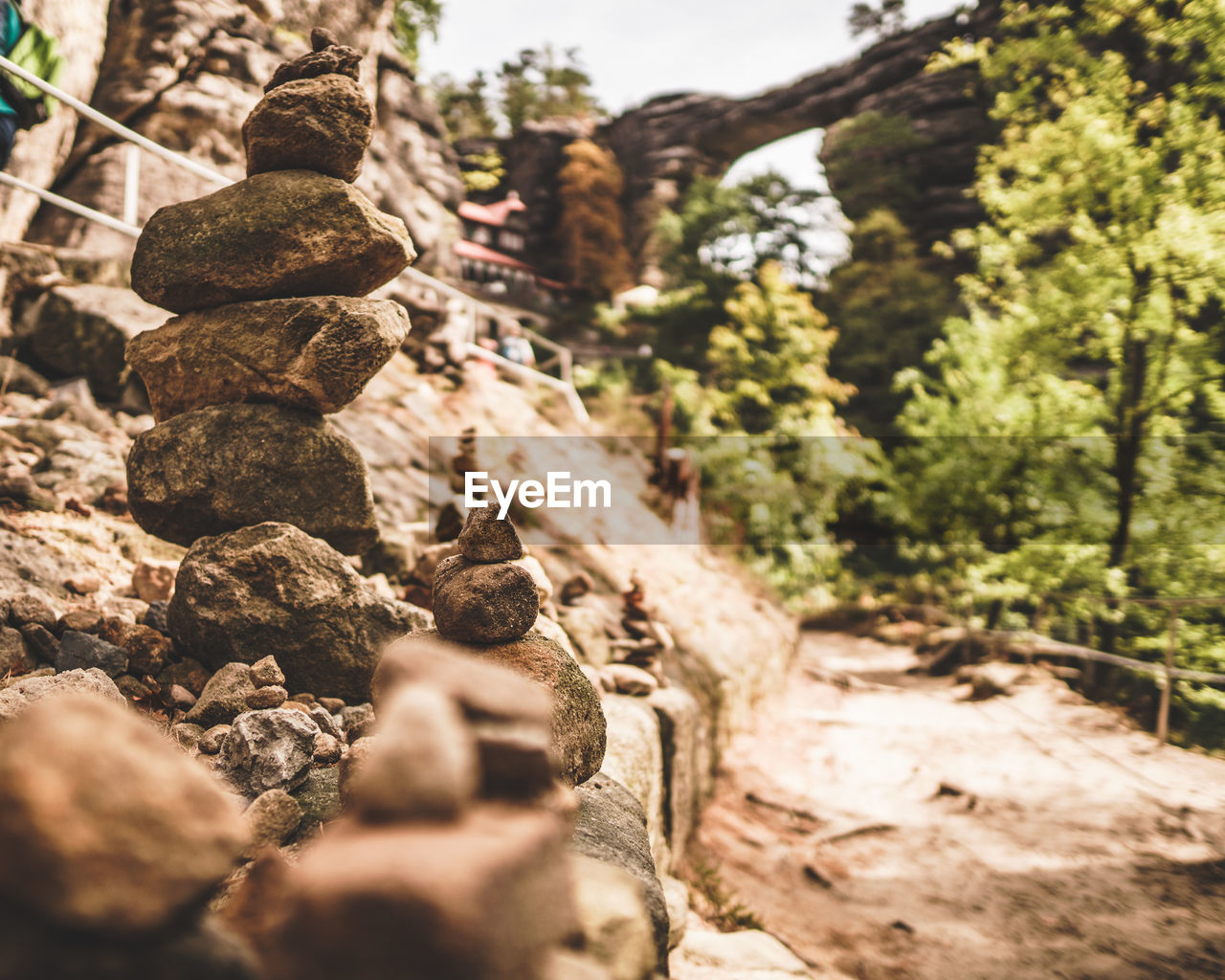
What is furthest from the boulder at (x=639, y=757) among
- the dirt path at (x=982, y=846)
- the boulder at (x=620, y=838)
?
the dirt path at (x=982, y=846)

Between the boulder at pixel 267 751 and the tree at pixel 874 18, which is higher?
the tree at pixel 874 18

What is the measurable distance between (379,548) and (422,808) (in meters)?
3.91

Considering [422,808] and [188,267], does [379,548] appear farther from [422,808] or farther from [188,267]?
[422,808]

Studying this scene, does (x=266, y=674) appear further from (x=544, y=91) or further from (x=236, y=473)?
(x=544, y=91)

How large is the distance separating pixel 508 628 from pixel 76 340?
496cm

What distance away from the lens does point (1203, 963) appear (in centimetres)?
388

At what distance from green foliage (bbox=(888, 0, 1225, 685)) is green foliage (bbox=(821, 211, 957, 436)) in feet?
27.0

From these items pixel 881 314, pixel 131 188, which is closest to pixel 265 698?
pixel 131 188

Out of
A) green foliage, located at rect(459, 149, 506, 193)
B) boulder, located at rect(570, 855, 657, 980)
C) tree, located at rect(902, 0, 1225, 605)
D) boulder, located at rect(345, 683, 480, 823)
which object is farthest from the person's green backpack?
green foliage, located at rect(459, 149, 506, 193)

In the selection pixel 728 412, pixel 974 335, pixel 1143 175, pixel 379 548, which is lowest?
pixel 379 548

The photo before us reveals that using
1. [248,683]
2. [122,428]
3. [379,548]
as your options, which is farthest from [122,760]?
[122,428]

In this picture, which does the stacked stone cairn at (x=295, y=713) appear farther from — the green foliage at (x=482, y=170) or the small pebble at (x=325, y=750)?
the green foliage at (x=482, y=170)

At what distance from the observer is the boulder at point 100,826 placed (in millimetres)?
871

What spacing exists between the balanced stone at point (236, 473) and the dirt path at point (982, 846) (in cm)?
389
